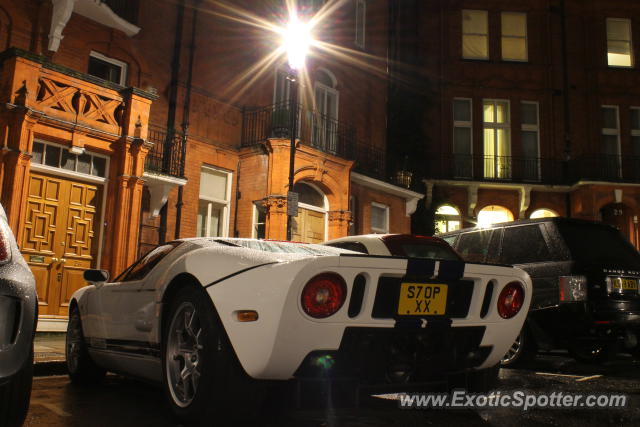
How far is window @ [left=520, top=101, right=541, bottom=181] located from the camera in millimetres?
23172

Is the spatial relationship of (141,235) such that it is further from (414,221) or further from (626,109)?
(626,109)

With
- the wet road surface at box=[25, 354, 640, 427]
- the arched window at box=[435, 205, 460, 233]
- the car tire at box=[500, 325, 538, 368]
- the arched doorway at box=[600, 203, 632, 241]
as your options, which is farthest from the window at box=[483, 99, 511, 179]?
the wet road surface at box=[25, 354, 640, 427]

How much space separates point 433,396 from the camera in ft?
14.3

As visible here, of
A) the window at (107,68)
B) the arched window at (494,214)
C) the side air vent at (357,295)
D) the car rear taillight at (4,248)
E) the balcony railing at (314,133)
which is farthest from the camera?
the arched window at (494,214)

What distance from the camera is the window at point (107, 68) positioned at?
41.4 ft

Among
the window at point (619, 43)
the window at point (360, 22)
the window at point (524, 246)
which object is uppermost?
the window at point (619, 43)

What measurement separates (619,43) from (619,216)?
300 inches

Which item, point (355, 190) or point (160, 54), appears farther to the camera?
point (355, 190)

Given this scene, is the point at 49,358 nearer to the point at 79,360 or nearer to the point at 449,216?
the point at 79,360

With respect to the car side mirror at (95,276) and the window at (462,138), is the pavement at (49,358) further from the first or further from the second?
the window at (462,138)

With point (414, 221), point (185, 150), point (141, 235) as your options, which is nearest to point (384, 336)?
point (141, 235)

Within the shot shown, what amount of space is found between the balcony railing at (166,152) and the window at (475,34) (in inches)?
595

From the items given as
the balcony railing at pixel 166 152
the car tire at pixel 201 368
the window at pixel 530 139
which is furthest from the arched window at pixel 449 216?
the car tire at pixel 201 368

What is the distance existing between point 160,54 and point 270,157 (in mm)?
3549
